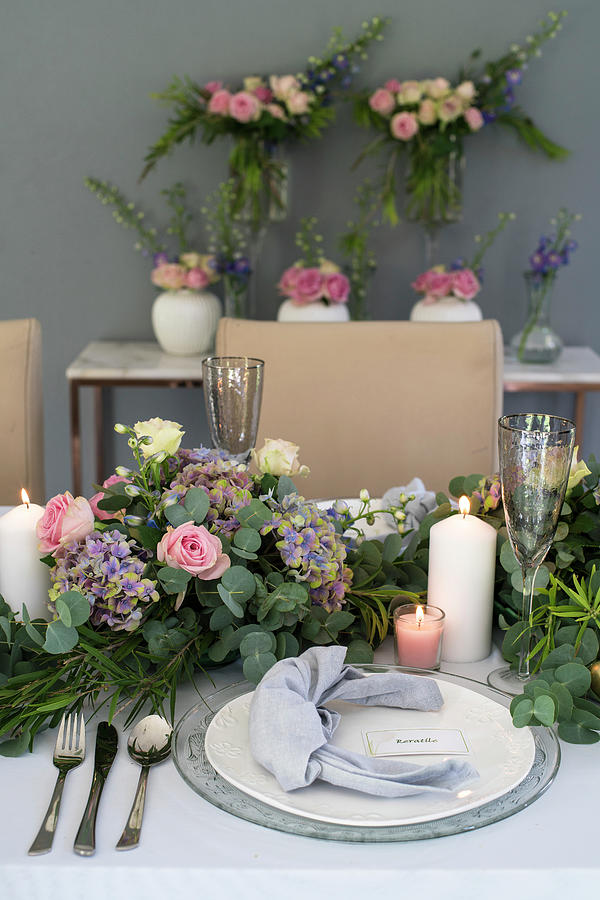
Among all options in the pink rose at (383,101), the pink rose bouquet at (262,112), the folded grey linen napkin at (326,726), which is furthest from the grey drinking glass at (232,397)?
the pink rose at (383,101)

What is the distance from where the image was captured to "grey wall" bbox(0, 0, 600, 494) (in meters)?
2.61

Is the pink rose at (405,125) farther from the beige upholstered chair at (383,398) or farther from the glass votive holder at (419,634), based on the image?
the glass votive holder at (419,634)

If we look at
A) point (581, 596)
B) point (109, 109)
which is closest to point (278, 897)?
point (581, 596)

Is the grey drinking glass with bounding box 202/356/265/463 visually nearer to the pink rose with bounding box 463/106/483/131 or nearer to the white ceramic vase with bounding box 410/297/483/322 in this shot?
the white ceramic vase with bounding box 410/297/483/322

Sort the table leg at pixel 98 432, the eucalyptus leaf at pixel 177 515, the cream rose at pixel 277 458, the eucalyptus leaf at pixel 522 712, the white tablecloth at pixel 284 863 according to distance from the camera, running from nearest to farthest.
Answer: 1. the white tablecloth at pixel 284 863
2. the eucalyptus leaf at pixel 522 712
3. the eucalyptus leaf at pixel 177 515
4. the cream rose at pixel 277 458
5. the table leg at pixel 98 432

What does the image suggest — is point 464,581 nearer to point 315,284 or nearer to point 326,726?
point 326,726

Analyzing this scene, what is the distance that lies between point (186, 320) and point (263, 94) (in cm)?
62

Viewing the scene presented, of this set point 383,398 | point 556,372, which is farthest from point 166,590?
point 556,372

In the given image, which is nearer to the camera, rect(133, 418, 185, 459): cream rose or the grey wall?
rect(133, 418, 185, 459): cream rose

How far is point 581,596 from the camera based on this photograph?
2.52 ft

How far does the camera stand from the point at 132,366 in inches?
96.0

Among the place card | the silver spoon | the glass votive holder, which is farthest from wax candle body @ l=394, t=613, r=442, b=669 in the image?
the silver spoon

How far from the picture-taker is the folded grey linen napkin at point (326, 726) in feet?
2.02

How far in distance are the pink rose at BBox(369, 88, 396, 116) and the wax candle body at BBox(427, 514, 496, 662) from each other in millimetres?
1922
